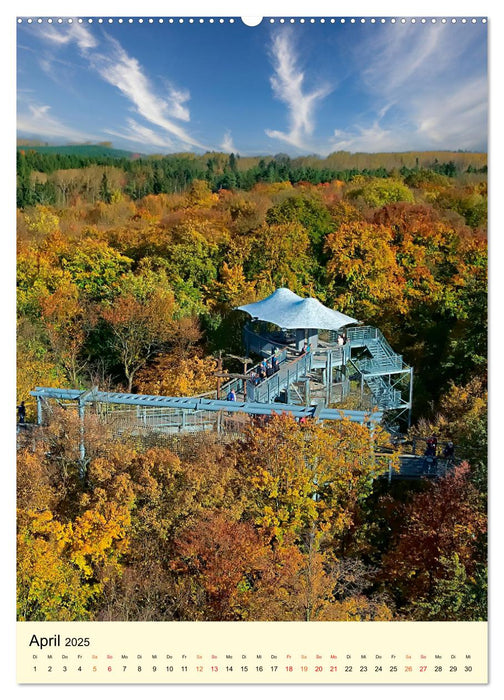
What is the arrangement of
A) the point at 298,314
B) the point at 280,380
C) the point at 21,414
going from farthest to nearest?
the point at 298,314 < the point at 280,380 < the point at 21,414

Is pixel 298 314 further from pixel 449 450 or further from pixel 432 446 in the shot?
pixel 449 450

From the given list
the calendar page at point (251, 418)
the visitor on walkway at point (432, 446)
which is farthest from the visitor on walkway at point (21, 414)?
the visitor on walkway at point (432, 446)

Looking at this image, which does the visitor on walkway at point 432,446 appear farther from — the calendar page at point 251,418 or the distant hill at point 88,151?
the distant hill at point 88,151

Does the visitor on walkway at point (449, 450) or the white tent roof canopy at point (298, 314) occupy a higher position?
the white tent roof canopy at point (298, 314)

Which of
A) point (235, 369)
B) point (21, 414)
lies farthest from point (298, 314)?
point (21, 414)
